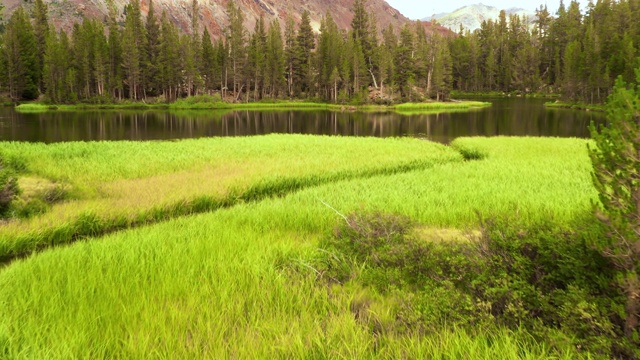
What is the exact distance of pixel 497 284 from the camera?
5.11 m

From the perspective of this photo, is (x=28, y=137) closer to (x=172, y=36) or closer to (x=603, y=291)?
(x=603, y=291)

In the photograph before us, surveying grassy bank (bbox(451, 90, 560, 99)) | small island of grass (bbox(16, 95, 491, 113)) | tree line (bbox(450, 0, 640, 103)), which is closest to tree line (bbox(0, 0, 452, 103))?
small island of grass (bbox(16, 95, 491, 113))

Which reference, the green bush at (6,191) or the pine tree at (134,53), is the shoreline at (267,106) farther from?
the green bush at (6,191)

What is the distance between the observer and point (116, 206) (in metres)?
12.0

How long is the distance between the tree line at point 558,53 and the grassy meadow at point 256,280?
69.6 metres

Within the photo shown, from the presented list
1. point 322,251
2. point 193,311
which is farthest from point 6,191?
point 322,251

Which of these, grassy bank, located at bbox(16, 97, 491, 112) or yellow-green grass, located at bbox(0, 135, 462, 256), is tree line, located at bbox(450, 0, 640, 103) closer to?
grassy bank, located at bbox(16, 97, 491, 112)

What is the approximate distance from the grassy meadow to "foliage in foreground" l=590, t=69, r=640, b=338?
48 centimetres

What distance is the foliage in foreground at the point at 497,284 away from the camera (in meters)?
4.28

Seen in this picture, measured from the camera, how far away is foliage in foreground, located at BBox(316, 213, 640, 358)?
428 centimetres

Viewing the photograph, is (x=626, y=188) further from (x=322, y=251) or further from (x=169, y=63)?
(x=169, y=63)

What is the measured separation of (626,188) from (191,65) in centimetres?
9107

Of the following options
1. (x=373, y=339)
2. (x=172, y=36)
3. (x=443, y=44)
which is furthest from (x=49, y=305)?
(x=443, y=44)

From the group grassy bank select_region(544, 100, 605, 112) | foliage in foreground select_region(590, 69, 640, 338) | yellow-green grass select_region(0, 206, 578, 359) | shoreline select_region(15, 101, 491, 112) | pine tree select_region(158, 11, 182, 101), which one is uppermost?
pine tree select_region(158, 11, 182, 101)
